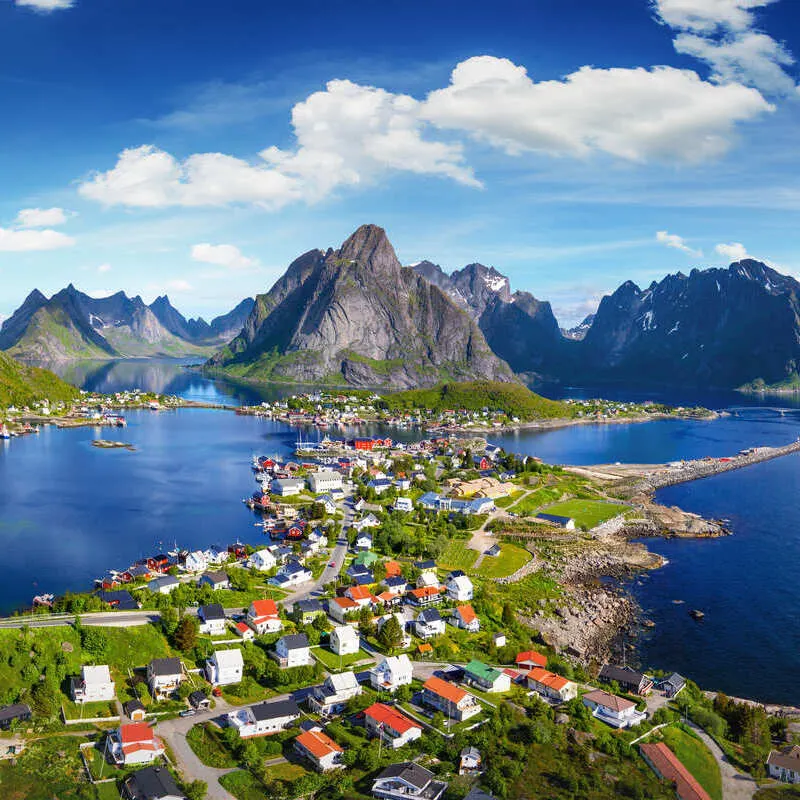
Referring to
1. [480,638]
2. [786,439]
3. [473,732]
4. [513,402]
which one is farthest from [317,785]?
[513,402]

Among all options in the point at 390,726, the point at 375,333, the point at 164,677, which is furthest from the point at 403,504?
the point at 375,333

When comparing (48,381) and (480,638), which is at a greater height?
(48,381)

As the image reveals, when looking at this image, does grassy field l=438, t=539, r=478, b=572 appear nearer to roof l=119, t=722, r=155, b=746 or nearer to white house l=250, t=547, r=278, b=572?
white house l=250, t=547, r=278, b=572

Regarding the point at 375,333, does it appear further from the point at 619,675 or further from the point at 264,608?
the point at 619,675

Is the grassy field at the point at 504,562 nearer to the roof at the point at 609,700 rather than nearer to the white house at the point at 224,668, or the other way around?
the roof at the point at 609,700

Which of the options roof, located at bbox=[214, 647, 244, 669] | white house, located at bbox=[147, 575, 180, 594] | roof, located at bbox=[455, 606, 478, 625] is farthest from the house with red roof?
roof, located at bbox=[455, 606, 478, 625]

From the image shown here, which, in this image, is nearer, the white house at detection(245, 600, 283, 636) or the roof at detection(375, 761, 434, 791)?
the roof at detection(375, 761, 434, 791)

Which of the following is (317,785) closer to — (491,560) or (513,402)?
(491,560)
